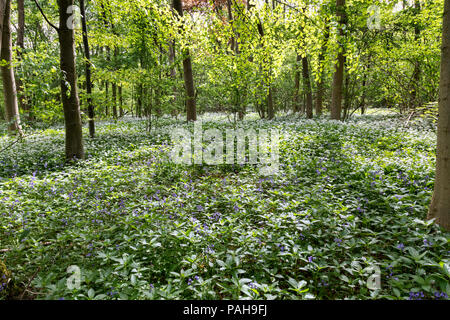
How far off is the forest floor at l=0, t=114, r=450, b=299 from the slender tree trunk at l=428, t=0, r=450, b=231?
217mm

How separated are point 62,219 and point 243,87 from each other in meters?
7.75

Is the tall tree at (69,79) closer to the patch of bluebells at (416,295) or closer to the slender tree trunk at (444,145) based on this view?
the slender tree trunk at (444,145)

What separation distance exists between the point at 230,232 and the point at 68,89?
576 centimetres

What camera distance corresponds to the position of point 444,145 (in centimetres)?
288

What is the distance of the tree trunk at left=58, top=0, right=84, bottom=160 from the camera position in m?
6.36

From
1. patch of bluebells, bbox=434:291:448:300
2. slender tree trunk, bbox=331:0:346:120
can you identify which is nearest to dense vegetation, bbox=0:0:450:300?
patch of bluebells, bbox=434:291:448:300

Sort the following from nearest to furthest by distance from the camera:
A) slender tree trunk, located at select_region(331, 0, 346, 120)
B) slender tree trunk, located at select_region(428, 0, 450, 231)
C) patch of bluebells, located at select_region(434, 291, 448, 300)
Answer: patch of bluebells, located at select_region(434, 291, 448, 300) < slender tree trunk, located at select_region(428, 0, 450, 231) < slender tree trunk, located at select_region(331, 0, 346, 120)

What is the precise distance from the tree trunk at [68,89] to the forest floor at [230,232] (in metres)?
0.81

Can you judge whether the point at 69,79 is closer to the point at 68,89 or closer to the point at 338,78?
the point at 68,89

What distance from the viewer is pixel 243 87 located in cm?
965

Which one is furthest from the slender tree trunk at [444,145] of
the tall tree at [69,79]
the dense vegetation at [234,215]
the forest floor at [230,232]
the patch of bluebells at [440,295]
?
the tall tree at [69,79]

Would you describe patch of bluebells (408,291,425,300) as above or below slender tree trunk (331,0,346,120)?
below

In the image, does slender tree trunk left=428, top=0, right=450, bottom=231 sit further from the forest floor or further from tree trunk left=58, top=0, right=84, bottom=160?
tree trunk left=58, top=0, right=84, bottom=160
